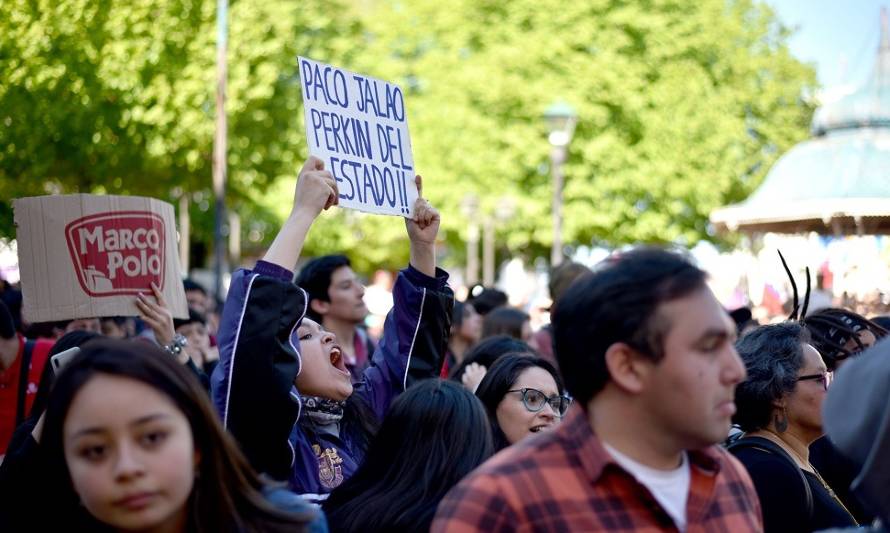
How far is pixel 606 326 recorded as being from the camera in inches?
114

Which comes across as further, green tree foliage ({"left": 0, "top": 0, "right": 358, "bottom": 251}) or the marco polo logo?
green tree foliage ({"left": 0, "top": 0, "right": 358, "bottom": 251})

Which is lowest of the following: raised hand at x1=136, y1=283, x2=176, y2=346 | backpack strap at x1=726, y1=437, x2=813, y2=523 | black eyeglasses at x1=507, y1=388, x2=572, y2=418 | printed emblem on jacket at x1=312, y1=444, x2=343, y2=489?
backpack strap at x1=726, y1=437, x2=813, y2=523

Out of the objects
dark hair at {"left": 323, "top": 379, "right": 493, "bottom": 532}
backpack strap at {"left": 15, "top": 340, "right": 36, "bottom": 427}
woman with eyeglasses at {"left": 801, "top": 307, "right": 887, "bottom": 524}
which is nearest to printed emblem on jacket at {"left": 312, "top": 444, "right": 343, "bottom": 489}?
dark hair at {"left": 323, "top": 379, "right": 493, "bottom": 532}

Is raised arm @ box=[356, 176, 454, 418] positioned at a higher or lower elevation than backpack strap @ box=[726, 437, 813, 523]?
higher

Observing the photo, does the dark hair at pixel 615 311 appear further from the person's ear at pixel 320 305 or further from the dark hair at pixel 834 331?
the person's ear at pixel 320 305

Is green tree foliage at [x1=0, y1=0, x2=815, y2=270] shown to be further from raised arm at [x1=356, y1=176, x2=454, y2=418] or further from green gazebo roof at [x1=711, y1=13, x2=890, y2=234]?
raised arm at [x1=356, y1=176, x2=454, y2=418]

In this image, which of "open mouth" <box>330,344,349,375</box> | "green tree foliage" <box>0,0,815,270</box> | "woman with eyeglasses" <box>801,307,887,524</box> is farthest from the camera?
"green tree foliage" <box>0,0,815,270</box>

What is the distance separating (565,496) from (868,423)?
64 cm

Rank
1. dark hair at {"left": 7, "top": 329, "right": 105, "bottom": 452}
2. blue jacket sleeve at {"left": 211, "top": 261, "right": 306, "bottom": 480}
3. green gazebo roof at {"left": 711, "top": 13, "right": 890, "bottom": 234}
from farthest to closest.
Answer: green gazebo roof at {"left": 711, "top": 13, "right": 890, "bottom": 234} → dark hair at {"left": 7, "top": 329, "right": 105, "bottom": 452} → blue jacket sleeve at {"left": 211, "top": 261, "right": 306, "bottom": 480}

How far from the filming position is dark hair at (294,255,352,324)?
26.2 ft

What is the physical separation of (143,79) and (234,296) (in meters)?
15.3

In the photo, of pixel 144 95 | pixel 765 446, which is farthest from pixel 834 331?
pixel 144 95

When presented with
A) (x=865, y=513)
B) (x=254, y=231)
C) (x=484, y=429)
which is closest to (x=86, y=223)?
(x=484, y=429)

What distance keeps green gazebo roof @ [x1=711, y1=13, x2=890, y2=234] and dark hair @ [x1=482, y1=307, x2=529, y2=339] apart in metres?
5.48
